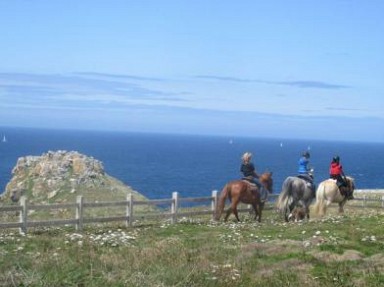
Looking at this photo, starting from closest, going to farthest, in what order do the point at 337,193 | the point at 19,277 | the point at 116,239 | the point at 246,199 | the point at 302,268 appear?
the point at 19,277
the point at 302,268
the point at 116,239
the point at 246,199
the point at 337,193

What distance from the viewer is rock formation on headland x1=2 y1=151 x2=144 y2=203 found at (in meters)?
48.1

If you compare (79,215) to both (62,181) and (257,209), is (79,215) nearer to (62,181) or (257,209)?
Result: (257,209)

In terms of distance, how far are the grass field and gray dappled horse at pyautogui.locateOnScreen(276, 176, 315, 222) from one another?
2709 mm

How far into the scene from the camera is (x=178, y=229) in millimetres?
23547

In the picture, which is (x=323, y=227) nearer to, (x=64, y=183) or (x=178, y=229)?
(x=178, y=229)

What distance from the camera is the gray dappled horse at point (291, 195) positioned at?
27.4 m

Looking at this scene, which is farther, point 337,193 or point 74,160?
point 74,160

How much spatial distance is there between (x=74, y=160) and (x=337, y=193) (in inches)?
1169

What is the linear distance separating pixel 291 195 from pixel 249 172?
214 centimetres

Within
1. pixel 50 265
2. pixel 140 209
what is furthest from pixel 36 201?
pixel 50 265

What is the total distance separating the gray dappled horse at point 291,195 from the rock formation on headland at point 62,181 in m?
20.2

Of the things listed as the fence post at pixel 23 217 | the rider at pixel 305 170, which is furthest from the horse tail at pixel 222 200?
the fence post at pixel 23 217

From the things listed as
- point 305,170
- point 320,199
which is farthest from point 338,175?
point 305,170

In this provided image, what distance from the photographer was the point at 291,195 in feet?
90.2
